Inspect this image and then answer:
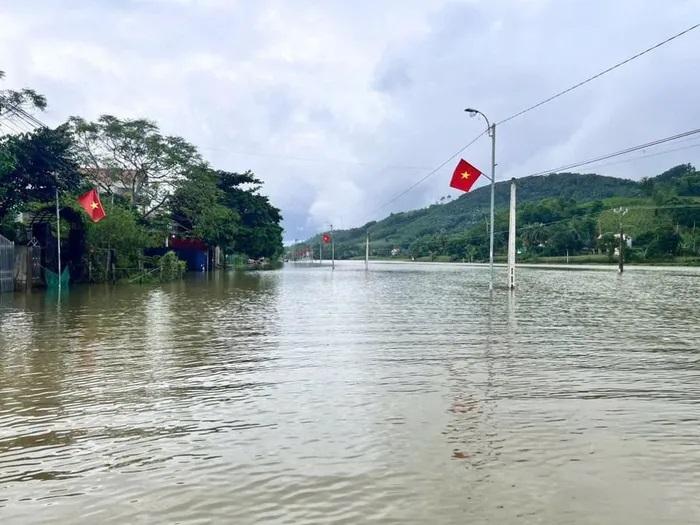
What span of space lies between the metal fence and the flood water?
14.7 meters

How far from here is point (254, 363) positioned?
33.5 ft

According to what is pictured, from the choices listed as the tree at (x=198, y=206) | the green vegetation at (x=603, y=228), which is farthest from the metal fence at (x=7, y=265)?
the green vegetation at (x=603, y=228)

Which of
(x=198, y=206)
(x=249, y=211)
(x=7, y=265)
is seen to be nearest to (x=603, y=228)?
(x=249, y=211)

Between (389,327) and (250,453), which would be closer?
(250,453)

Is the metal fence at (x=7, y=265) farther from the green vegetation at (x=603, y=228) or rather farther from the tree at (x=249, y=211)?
the green vegetation at (x=603, y=228)

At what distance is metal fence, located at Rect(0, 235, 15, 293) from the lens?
25.9m

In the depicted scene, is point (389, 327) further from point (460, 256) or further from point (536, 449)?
point (460, 256)

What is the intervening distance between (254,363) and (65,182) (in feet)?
82.2

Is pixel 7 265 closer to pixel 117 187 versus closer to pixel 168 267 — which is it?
pixel 168 267

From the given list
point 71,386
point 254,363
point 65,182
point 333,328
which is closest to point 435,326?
point 333,328

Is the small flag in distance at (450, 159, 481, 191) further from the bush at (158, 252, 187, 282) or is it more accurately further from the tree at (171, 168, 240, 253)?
the tree at (171, 168, 240, 253)

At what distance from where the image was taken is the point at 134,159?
151 ft

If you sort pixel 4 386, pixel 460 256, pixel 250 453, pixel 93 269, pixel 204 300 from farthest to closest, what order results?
pixel 460 256, pixel 93 269, pixel 204 300, pixel 4 386, pixel 250 453

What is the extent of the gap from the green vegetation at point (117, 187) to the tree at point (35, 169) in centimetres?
5
